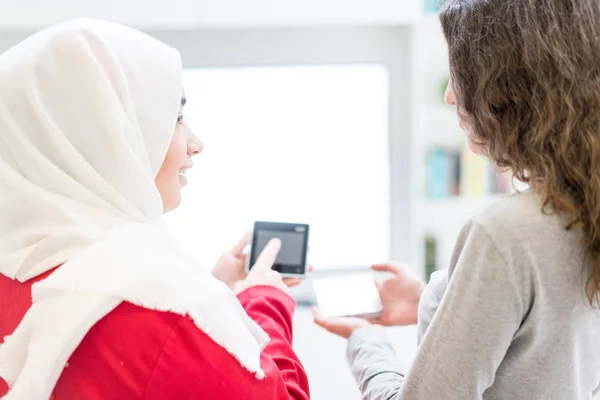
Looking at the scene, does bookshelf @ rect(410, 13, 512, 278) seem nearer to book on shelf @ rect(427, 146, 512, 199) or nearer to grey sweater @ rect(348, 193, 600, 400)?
book on shelf @ rect(427, 146, 512, 199)

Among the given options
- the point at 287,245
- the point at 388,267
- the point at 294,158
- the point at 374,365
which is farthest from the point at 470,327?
the point at 294,158

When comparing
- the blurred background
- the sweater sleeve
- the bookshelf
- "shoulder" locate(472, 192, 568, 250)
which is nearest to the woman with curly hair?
"shoulder" locate(472, 192, 568, 250)

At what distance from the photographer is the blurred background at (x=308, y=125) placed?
4.47 feet

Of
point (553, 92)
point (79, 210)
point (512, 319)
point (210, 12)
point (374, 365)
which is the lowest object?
point (374, 365)

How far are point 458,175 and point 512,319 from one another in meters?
1.25

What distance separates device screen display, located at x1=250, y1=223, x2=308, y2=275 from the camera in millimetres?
1168

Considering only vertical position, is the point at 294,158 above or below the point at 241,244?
above

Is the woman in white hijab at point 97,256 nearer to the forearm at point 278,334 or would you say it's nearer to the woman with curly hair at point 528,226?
the forearm at point 278,334

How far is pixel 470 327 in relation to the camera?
649mm

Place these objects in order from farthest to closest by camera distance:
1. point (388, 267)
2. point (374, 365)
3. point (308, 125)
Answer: point (308, 125) → point (388, 267) → point (374, 365)

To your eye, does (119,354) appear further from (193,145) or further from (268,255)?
(268,255)

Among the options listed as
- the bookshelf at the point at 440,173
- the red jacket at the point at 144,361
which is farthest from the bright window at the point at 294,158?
the red jacket at the point at 144,361

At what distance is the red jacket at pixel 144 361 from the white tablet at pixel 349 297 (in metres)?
0.41

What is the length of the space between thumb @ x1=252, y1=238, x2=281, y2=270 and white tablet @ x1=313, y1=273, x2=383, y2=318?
13cm
